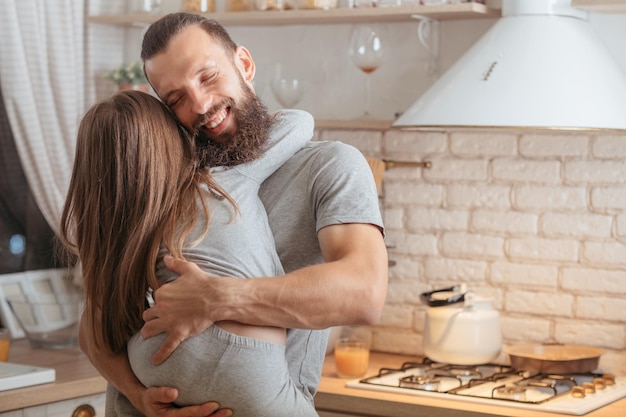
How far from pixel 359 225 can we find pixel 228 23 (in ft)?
6.62

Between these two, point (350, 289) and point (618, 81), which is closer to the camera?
point (350, 289)

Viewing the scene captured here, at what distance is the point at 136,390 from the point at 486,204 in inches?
67.5

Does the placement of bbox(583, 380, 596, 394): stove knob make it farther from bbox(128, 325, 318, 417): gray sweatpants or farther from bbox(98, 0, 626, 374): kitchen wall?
bbox(128, 325, 318, 417): gray sweatpants

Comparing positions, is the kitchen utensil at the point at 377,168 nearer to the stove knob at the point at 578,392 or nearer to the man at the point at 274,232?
the stove knob at the point at 578,392

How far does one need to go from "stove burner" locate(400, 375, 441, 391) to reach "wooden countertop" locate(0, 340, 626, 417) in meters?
0.07

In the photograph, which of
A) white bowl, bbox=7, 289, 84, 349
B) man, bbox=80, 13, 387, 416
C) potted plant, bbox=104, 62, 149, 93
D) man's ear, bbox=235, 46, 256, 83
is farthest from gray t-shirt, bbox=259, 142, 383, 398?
potted plant, bbox=104, 62, 149, 93

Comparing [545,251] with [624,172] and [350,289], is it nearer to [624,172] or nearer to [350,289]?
[624,172]

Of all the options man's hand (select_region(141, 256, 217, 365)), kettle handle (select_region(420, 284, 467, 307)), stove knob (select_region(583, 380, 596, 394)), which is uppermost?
man's hand (select_region(141, 256, 217, 365))

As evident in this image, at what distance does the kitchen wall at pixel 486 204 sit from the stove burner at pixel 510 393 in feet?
1.59

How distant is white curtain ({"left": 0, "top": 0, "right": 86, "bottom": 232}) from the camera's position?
3.70 m

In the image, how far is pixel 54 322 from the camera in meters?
3.46

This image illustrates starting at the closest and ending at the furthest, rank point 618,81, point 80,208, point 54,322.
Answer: point 80,208 → point 618,81 → point 54,322

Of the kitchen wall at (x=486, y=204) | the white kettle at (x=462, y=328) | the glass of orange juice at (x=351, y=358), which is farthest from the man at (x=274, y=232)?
the kitchen wall at (x=486, y=204)

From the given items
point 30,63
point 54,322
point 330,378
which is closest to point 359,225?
point 330,378
